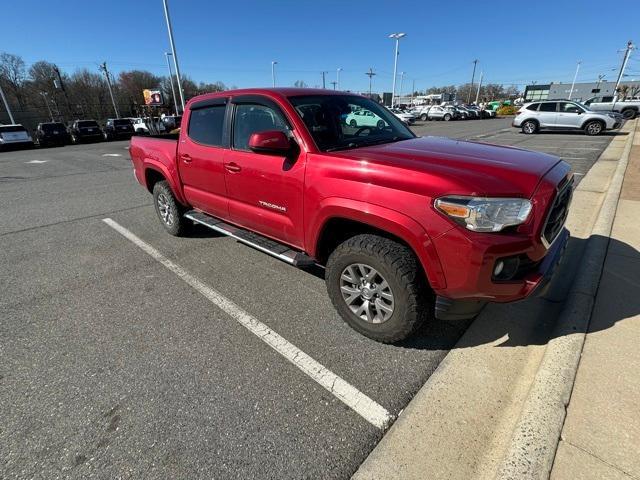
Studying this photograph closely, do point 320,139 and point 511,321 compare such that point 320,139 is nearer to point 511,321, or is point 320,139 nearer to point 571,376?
point 511,321

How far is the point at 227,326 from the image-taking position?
9.61 feet

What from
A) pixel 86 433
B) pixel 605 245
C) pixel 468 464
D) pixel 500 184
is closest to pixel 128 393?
pixel 86 433

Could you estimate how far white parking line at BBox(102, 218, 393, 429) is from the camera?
82.0 inches

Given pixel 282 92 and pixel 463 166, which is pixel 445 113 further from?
pixel 463 166

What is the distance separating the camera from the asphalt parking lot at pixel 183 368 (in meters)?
1.84

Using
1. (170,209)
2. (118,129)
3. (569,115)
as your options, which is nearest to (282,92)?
(170,209)

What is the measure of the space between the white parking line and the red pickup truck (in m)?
0.50

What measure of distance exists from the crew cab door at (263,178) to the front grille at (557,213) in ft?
5.68

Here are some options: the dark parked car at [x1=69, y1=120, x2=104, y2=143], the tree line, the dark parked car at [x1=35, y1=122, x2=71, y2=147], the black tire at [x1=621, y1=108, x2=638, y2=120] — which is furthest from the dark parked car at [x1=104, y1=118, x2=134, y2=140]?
the black tire at [x1=621, y1=108, x2=638, y2=120]

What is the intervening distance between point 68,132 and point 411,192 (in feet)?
101

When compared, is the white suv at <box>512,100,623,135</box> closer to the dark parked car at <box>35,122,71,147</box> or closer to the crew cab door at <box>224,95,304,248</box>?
the crew cab door at <box>224,95,304,248</box>

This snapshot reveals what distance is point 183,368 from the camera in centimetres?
246

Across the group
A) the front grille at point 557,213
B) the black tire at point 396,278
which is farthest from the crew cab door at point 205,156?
the front grille at point 557,213

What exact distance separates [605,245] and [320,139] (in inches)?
140
